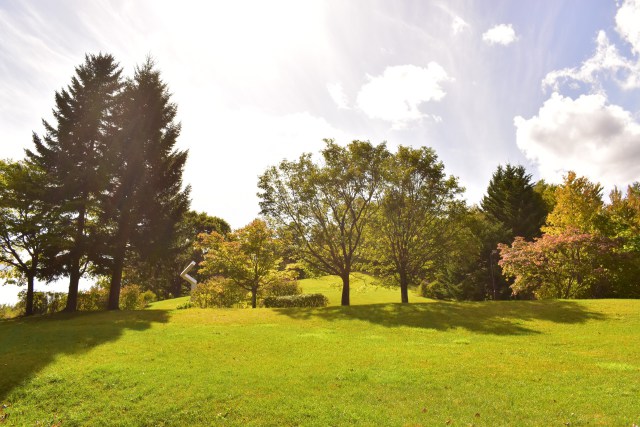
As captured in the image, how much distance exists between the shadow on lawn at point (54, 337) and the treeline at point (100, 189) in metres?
4.45

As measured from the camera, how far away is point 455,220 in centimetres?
2717

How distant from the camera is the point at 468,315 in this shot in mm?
19766

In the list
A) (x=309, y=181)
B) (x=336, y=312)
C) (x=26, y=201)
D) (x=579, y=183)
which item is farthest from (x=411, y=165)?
(x=26, y=201)

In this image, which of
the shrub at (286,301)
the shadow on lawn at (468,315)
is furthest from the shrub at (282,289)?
the shadow on lawn at (468,315)

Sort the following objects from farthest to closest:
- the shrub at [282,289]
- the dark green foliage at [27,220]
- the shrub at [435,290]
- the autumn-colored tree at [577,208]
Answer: the shrub at [435,290] < the shrub at [282,289] < the autumn-colored tree at [577,208] < the dark green foliage at [27,220]

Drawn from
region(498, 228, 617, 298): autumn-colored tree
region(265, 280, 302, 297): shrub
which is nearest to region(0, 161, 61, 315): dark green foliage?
region(265, 280, 302, 297): shrub

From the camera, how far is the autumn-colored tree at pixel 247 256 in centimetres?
2867

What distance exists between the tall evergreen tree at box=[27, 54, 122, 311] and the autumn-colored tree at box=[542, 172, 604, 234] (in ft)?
117

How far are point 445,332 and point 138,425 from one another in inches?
511

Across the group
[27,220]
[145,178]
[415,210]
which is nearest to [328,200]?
[415,210]

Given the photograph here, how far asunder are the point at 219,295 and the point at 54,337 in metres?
15.0

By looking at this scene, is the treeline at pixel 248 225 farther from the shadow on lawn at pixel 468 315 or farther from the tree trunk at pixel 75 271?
the shadow on lawn at pixel 468 315

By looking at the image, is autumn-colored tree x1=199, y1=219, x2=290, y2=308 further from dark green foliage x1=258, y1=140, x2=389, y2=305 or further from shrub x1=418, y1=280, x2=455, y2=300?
shrub x1=418, y1=280, x2=455, y2=300

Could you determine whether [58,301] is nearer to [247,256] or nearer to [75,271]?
[75,271]
